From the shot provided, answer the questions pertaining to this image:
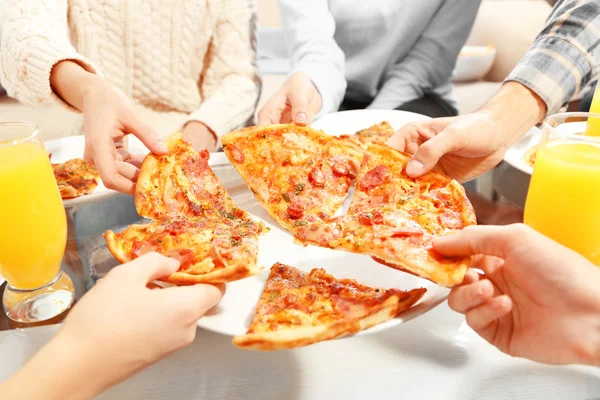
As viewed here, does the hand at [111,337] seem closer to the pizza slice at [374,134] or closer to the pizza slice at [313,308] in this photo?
the pizza slice at [313,308]

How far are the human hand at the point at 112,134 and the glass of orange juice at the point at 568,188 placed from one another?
43.1 inches

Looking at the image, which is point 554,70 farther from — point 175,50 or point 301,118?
point 175,50

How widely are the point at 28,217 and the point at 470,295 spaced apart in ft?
3.42

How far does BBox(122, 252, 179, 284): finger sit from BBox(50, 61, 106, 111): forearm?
92cm

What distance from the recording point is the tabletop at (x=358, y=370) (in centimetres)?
102

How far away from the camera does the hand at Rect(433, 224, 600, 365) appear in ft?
2.98

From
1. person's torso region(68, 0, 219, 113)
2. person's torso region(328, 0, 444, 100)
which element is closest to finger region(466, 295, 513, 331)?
person's torso region(328, 0, 444, 100)

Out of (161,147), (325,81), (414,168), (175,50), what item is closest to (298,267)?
(414,168)

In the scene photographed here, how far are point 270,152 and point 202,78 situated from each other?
149cm

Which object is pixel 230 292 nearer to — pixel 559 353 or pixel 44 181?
pixel 44 181

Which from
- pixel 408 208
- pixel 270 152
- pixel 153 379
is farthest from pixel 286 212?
pixel 153 379

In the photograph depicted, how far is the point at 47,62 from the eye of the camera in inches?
72.5

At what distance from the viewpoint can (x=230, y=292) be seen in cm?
120

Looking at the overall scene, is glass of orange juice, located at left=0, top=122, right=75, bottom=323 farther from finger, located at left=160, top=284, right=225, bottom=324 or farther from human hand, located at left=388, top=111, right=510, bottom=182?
human hand, located at left=388, top=111, right=510, bottom=182
